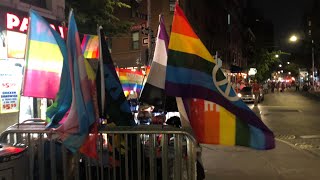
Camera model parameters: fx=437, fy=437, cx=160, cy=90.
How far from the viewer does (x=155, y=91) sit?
4.83 meters

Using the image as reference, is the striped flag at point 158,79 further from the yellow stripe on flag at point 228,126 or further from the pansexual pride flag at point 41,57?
the pansexual pride flag at point 41,57

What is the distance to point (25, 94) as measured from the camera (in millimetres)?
4754

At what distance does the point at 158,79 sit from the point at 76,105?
0.92m

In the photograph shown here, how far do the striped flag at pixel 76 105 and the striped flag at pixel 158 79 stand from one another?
25.3 inches

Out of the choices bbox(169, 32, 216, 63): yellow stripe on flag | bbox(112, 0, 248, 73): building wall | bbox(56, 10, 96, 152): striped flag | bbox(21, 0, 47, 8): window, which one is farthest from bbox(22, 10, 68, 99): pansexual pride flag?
bbox(112, 0, 248, 73): building wall

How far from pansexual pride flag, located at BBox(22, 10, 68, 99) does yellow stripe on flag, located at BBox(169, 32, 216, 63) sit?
1164 mm

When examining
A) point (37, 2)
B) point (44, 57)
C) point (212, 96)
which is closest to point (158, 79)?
point (212, 96)

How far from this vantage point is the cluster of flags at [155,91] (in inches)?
177

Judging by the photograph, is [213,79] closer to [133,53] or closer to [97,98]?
[97,98]

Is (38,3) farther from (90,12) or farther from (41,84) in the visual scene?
(41,84)

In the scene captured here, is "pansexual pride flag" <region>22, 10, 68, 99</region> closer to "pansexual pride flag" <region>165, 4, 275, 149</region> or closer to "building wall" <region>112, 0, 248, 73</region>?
"pansexual pride flag" <region>165, 4, 275, 149</region>

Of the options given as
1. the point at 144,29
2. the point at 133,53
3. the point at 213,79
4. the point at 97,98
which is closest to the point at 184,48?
the point at 213,79

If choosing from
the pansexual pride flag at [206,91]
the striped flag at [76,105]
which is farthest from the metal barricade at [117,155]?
the pansexual pride flag at [206,91]

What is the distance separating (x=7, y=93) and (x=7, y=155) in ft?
15.7
